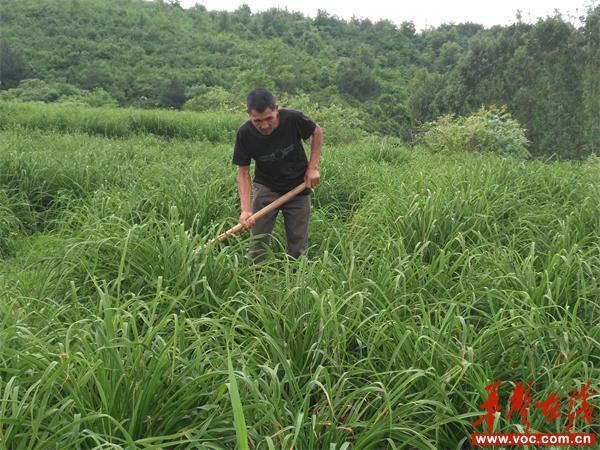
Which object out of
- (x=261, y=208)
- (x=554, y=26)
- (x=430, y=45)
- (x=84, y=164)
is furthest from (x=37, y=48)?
(x=430, y=45)

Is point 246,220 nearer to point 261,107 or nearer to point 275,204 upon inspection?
point 275,204

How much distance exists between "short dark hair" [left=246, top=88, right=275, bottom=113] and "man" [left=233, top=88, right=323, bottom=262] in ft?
0.47

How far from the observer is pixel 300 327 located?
7.13ft

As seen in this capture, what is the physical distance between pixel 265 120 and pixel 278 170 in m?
0.46

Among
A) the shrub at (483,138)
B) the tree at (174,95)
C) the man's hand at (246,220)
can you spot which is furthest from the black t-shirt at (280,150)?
the tree at (174,95)

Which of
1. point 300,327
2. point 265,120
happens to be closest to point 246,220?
point 265,120

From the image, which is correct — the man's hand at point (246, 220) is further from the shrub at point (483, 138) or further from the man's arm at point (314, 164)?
→ the shrub at point (483, 138)

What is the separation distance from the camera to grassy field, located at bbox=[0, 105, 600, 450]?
5.46 ft

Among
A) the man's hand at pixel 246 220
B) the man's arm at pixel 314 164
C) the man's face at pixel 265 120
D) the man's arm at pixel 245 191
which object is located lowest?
the man's hand at pixel 246 220

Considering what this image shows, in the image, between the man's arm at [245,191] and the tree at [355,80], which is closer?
the man's arm at [245,191]

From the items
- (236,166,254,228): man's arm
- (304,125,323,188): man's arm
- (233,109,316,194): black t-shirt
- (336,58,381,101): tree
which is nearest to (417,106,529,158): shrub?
(304,125,323,188): man's arm

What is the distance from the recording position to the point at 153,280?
2.66 meters

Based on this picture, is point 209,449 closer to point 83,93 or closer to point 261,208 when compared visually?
point 261,208

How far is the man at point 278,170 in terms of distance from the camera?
332cm
